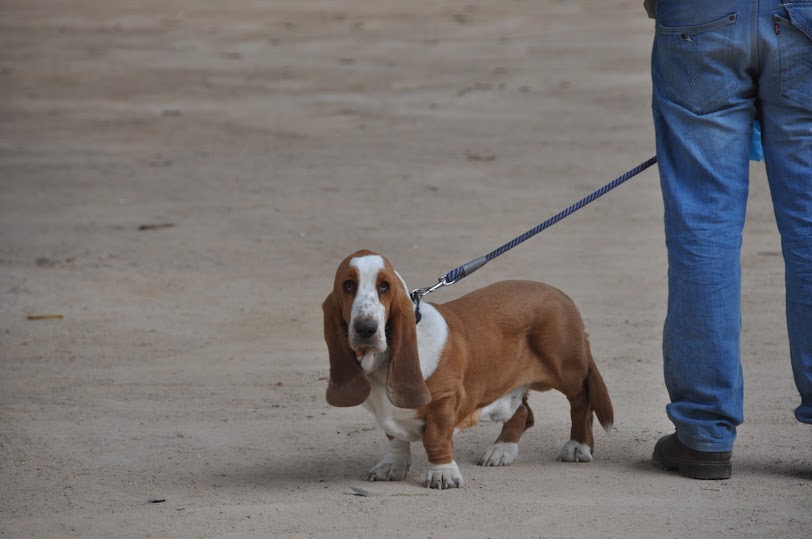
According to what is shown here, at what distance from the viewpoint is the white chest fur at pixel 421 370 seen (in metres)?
4.52

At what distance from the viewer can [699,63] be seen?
4.48 metres

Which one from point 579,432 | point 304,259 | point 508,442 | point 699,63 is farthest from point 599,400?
point 304,259

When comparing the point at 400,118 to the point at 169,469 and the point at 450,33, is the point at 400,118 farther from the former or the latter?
the point at 169,469

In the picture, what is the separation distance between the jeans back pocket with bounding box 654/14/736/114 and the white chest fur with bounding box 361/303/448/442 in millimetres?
1177

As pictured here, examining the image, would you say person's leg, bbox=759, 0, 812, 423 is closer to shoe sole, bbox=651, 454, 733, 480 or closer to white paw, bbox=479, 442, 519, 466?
shoe sole, bbox=651, 454, 733, 480

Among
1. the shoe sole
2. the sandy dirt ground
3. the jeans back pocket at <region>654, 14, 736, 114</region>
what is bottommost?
the sandy dirt ground

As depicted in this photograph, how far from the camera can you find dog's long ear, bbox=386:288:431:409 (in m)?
4.40


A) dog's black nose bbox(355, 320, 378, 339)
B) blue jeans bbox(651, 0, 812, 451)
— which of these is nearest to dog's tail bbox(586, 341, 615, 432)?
blue jeans bbox(651, 0, 812, 451)

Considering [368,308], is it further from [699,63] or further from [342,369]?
[699,63]

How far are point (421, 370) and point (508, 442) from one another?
686mm

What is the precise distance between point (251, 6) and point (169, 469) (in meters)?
15.4

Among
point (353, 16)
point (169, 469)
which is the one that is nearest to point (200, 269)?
point (169, 469)

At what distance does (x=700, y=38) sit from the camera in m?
4.45

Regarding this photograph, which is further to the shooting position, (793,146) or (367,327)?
(793,146)
